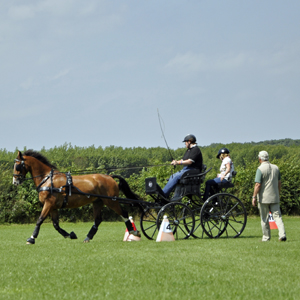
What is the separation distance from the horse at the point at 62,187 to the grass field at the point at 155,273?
7.05 feet

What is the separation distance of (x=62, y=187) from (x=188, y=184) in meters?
2.96

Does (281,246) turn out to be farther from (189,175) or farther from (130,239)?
(130,239)

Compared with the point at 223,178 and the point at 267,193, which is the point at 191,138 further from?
the point at 267,193

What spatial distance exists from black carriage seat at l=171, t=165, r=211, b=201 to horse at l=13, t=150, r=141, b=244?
1.40 metres

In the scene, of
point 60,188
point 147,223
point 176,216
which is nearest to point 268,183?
point 176,216

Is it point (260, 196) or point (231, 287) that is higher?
point (260, 196)

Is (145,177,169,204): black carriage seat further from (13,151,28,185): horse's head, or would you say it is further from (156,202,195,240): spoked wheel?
(13,151,28,185): horse's head

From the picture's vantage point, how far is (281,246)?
8406 mm

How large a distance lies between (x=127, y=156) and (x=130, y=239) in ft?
287

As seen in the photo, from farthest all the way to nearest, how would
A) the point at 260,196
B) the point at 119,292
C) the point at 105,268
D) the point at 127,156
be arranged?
the point at 127,156 < the point at 260,196 < the point at 105,268 < the point at 119,292

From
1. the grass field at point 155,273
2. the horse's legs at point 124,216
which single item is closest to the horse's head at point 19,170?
the horse's legs at point 124,216

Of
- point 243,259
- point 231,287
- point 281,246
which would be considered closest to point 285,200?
point 281,246

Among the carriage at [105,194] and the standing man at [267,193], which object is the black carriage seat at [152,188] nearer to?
the carriage at [105,194]

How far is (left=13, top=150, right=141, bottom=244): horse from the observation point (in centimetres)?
1043
